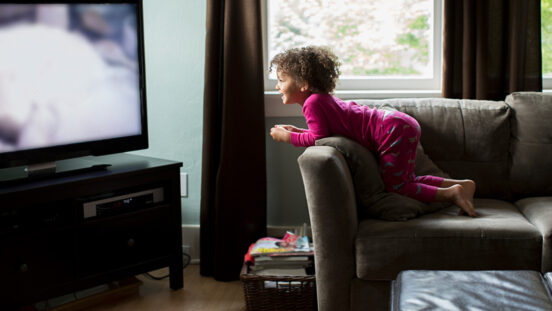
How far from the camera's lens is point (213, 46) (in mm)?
2887

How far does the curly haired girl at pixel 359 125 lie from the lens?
94.6 inches

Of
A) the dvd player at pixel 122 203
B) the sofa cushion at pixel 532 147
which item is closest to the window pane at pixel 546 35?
the sofa cushion at pixel 532 147

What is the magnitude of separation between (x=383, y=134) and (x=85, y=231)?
4.17 ft

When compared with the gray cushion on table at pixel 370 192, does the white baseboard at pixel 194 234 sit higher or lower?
lower

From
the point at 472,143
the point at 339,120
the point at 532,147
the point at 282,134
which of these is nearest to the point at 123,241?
the point at 282,134

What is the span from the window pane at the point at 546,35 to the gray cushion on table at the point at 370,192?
1.24 metres

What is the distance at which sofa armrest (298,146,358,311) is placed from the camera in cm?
215

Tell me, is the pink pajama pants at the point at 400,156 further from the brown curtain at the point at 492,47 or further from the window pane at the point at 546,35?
the window pane at the point at 546,35

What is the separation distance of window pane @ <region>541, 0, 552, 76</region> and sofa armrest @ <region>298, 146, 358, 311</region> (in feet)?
5.09

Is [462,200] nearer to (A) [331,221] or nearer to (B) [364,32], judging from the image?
(A) [331,221]

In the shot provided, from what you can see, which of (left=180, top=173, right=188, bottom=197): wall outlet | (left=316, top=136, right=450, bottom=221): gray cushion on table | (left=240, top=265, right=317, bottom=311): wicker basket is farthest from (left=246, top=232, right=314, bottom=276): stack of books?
(left=180, top=173, right=188, bottom=197): wall outlet

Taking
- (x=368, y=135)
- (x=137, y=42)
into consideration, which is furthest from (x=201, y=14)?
(x=368, y=135)

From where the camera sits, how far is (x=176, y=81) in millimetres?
3125

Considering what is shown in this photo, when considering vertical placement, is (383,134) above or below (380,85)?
below
